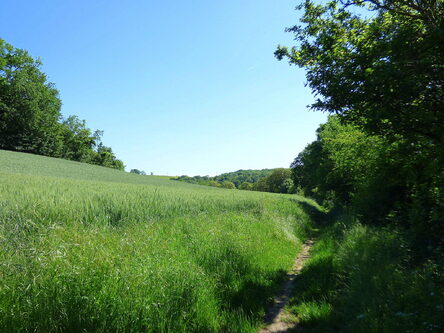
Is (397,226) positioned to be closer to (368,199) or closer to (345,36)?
(368,199)

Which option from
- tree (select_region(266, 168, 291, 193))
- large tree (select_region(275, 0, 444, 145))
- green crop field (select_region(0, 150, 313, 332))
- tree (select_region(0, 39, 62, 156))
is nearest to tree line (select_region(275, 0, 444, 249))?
large tree (select_region(275, 0, 444, 145))

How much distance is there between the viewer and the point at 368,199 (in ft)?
31.8

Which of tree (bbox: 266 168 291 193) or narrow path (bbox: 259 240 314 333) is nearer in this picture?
narrow path (bbox: 259 240 314 333)

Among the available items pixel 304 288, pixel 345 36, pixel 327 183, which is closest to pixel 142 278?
pixel 304 288

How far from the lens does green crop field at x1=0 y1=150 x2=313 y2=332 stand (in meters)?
3.29

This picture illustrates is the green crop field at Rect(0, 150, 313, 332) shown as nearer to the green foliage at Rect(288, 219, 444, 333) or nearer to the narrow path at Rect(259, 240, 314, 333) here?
the narrow path at Rect(259, 240, 314, 333)

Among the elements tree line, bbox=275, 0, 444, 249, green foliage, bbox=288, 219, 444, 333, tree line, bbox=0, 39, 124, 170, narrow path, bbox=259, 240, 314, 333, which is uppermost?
tree line, bbox=0, 39, 124, 170

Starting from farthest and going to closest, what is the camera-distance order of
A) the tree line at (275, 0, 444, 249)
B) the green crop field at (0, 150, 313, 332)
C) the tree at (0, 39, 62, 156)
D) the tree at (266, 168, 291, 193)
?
the tree at (266, 168, 291, 193)
the tree at (0, 39, 62, 156)
the tree line at (275, 0, 444, 249)
the green crop field at (0, 150, 313, 332)

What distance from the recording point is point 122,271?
13.4 ft

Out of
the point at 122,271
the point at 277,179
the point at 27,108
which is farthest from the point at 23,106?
the point at 277,179

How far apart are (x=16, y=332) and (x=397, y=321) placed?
16.7 ft

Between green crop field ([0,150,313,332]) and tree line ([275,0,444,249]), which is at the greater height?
tree line ([275,0,444,249])

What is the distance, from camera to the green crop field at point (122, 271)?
3.29 m

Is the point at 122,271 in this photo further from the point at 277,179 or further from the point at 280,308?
the point at 277,179
